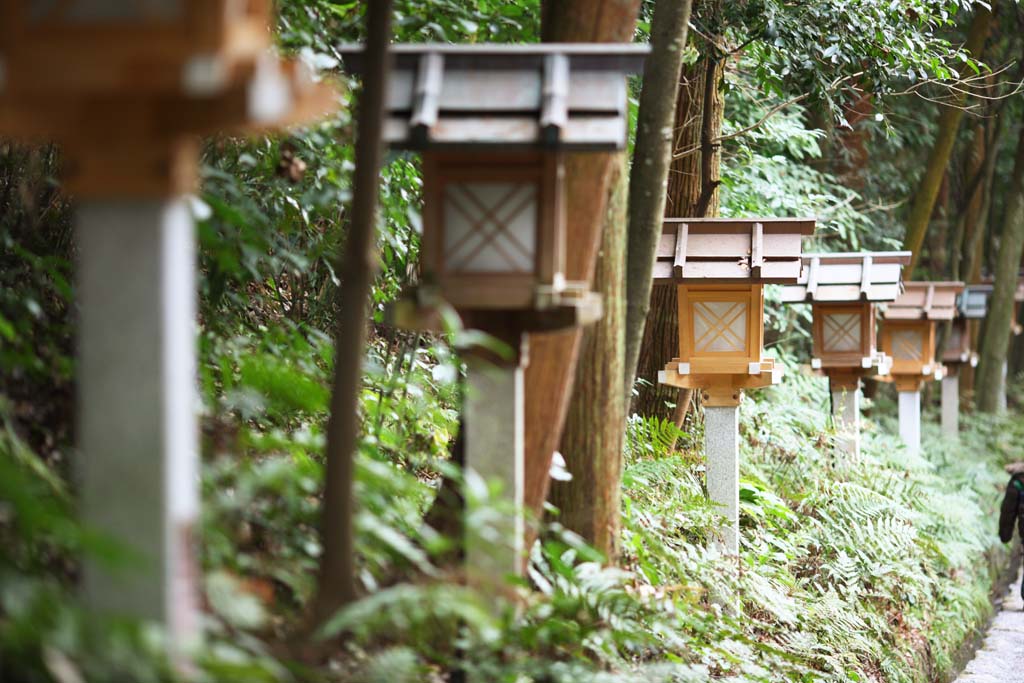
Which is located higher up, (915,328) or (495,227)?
(495,227)

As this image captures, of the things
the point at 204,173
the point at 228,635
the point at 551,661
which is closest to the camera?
the point at 228,635

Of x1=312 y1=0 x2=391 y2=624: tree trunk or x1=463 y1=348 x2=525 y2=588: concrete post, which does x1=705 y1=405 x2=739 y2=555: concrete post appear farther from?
x1=312 y1=0 x2=391 y2=624: tree trunk

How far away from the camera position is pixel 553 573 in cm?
558

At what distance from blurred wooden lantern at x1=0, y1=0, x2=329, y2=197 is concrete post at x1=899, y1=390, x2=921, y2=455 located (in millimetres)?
15620

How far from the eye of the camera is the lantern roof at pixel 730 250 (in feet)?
29.7

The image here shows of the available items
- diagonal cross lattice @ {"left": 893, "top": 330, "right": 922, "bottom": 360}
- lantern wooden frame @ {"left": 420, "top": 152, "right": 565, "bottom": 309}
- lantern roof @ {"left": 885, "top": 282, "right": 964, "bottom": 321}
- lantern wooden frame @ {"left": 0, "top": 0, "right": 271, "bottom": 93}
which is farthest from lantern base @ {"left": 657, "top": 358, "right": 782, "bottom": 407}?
diagonal cross lattice @ {"left": 893, "top": 330, "right": 922, "bottom": 360}

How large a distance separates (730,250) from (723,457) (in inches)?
64.1

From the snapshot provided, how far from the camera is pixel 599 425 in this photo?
5980 millimetres

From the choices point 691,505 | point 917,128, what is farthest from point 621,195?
point 917,128

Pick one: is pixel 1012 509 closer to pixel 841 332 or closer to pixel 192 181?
pixel 841 332

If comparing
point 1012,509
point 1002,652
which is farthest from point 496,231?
point 1012,509

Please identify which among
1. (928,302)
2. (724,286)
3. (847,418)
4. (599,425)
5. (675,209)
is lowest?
(847,418)

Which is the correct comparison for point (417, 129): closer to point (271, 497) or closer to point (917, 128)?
point (271, 497)

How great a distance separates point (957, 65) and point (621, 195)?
1452 cm
